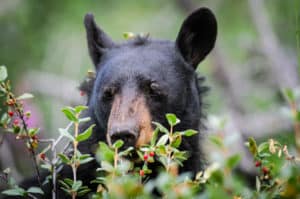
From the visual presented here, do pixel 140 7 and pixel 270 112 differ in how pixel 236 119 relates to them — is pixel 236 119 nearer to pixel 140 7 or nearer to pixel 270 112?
pixel 270 112

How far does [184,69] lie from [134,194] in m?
2.83

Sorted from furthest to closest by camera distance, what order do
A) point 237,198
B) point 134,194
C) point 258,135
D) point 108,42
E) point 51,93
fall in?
point 51,93 < point 258,135 < point 108,42 < point 237,198 < point 134,194

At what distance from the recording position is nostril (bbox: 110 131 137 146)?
3943 mm

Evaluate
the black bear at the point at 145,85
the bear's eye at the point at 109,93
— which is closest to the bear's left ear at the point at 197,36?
the black bear at the point at 145,85

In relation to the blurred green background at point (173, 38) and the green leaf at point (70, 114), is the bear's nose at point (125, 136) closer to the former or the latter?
the green leaf at point (70, 114)

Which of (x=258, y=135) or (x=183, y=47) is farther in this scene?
(x=258, y=135)

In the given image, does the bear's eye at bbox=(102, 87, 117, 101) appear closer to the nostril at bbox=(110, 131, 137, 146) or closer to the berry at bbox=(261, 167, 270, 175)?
the nostril at bbox=(110, 131, 137, 146)

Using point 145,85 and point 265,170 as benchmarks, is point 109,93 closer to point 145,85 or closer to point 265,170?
point 145,85

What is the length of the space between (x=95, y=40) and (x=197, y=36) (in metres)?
0.73

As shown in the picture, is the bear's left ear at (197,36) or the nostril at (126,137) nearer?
the nostril at (126,137)

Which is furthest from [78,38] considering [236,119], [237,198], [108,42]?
[237,198]

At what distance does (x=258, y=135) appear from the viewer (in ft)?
32.3

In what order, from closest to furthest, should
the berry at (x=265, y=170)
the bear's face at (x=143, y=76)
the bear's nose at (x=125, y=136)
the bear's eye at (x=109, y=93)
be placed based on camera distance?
the berry at (x=265, y=170)
the bear's nose at (x=125, y=136)
the bear's face at (x=143, y=76)
the bear's eye at (x=109, y=93)

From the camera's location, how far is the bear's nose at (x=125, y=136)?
12.9ft
